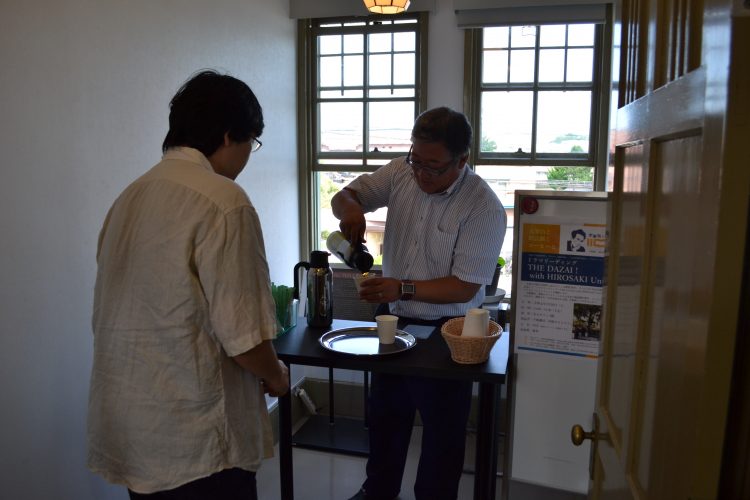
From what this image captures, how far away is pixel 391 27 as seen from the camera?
143 inches

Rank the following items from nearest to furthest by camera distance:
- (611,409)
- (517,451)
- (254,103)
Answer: (611,409) → (254,103) → (517,451)

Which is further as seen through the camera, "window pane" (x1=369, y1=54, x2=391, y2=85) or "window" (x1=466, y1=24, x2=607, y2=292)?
"window pane" (x1=369, y1=54, x2=391, y2=85)

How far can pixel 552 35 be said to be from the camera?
11.2 ft

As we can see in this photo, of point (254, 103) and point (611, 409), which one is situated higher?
point (254, 103)

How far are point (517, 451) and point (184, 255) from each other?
5.09ft

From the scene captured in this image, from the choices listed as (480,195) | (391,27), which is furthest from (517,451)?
(391,27)

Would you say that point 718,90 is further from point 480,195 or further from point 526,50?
point 526,50

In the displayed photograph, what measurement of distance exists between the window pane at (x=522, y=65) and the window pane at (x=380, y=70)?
76 centimetres

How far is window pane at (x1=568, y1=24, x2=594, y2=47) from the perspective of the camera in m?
3.35

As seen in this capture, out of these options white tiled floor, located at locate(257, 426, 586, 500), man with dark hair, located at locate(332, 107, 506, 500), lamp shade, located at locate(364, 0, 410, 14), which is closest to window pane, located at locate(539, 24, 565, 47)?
lamp shade, located at locate(364, 0, 410, 14)

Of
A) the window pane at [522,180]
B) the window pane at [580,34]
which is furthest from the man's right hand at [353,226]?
the window pane at [580,34]

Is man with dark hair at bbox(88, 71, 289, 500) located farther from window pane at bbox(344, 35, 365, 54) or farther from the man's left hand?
window pane at bbox(344, 35, 365, 54)

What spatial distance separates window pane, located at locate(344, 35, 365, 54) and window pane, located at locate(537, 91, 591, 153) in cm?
116

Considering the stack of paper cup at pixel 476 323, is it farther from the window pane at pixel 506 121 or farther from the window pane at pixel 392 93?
the window pane at pixel 392 93
